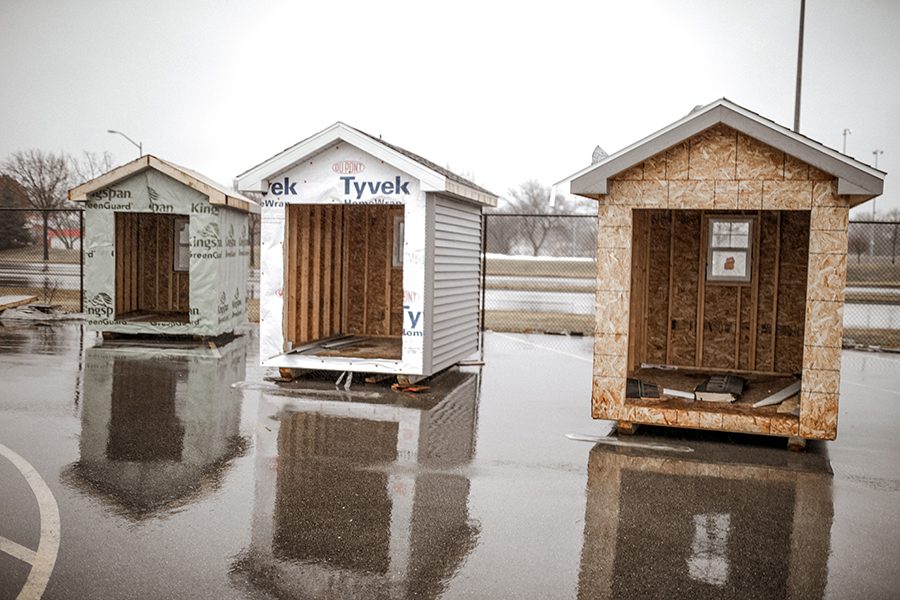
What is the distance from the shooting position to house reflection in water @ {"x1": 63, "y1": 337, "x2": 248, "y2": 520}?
709 centimetres

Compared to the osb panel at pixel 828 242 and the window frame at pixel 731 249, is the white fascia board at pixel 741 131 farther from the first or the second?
the window frame at pixel 731 249

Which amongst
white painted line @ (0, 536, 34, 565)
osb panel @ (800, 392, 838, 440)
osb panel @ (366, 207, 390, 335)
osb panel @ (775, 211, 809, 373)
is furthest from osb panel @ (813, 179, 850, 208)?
osb panel @ (366, 207, 390, 335)

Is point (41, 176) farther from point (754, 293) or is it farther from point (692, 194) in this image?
point (692, 194)

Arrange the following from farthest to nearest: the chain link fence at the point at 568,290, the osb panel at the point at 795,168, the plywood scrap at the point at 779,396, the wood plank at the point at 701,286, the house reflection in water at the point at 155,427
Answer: the chain link fence at the point at 568,290, the wood plank at the point at 701,286, the plywood scrap at the point at 779,396, the osb panel at the point at 795,168, the house reflection in water at the point at 155,427

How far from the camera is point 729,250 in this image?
12.0m

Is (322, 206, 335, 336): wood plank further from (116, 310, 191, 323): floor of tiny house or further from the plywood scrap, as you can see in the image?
the plywood scrap

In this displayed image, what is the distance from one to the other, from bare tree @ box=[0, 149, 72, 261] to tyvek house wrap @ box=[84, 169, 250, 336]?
32335mm

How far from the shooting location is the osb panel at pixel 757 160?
877 cm

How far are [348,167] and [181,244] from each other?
25.5 feet

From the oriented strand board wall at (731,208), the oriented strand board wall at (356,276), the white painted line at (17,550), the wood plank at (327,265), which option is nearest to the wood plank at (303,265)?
the oriented strand board wall at (356,276)

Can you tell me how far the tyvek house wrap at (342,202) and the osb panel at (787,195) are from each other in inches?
187

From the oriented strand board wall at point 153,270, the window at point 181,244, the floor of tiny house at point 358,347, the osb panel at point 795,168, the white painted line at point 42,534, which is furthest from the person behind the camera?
the window at point 181,244

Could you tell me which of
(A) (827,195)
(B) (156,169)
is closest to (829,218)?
(A) (827,195)

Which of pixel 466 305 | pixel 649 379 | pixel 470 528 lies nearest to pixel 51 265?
pixel 466 305
